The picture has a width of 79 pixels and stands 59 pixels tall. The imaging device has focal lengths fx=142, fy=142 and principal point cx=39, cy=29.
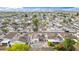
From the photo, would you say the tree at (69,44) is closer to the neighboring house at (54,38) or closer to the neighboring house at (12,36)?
the neighboring house at (54,38)

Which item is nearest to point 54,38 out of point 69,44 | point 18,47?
point 69,44

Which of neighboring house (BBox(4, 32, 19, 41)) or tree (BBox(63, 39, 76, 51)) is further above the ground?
neighboring house (BBox(4, 32, 19, 41))

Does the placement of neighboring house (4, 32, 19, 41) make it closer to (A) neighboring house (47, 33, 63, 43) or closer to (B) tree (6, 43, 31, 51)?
(B) tree (6, 43, 31, 51)

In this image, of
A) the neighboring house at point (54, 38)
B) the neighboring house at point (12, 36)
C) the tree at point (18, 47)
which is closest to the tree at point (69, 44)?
the neighboring house at point (54, 38)

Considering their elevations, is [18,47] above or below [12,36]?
below

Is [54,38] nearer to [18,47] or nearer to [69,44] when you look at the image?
[69,44]

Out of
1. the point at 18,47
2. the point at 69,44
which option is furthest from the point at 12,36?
the point at 69,44

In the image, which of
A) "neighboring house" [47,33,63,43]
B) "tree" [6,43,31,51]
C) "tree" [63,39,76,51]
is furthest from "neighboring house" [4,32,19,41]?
"tree" [63,39,76,51]

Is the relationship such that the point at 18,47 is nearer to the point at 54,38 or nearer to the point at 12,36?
the point at 12,36
